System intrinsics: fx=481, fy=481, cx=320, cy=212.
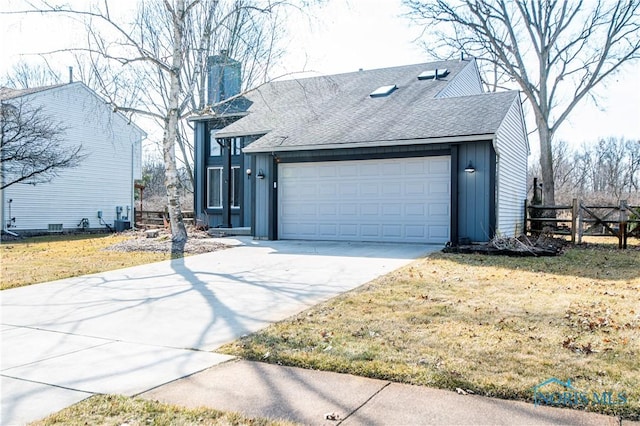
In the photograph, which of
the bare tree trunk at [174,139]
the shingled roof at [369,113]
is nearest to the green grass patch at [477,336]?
the shingled roof at [369,113]

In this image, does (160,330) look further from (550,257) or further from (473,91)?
(473,91)

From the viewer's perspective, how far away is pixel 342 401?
2.90 metres

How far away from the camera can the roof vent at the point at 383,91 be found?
51.3ft

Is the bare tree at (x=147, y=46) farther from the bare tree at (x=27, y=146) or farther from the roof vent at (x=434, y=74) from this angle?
the roof vent at (x=434, y=74)

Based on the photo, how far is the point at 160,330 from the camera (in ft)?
15.1

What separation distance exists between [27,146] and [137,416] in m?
17.5

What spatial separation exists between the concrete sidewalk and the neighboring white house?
1754cm

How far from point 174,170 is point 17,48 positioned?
453 centimetres

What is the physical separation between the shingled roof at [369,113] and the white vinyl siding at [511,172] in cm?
65

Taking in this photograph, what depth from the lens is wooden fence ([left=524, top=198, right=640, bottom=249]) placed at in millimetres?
12078

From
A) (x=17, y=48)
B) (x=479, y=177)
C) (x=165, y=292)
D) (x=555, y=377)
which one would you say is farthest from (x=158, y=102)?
(x=555, y=377)

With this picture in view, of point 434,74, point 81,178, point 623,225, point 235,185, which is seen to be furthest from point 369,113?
→ point 81,178

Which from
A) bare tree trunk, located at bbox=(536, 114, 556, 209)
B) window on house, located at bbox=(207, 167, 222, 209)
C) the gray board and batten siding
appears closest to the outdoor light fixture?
the gray board and batten siding

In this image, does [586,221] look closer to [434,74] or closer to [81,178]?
[434,74]
